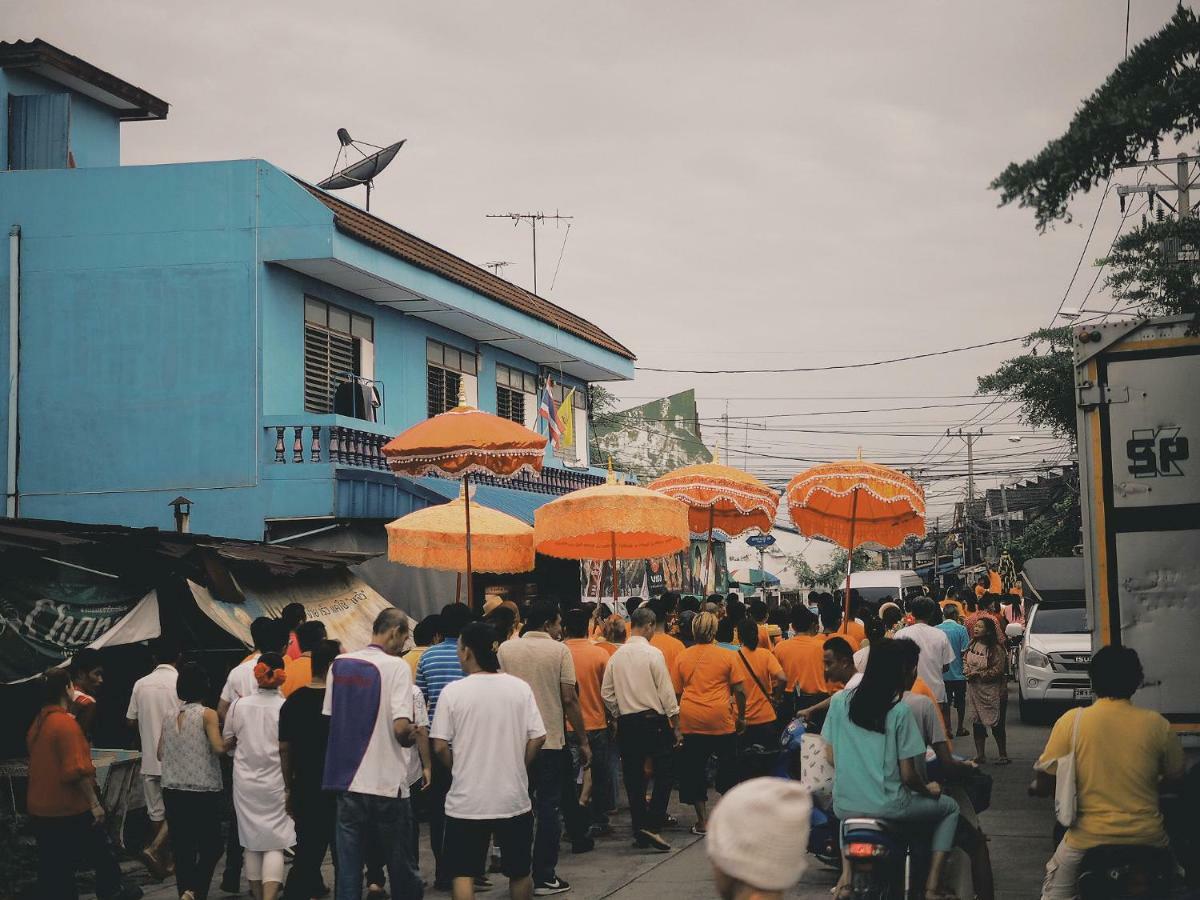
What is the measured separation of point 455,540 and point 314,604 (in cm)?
169

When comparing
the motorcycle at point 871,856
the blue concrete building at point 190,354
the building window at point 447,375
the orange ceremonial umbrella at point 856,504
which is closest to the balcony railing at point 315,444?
the blue concrete building at point 190,354

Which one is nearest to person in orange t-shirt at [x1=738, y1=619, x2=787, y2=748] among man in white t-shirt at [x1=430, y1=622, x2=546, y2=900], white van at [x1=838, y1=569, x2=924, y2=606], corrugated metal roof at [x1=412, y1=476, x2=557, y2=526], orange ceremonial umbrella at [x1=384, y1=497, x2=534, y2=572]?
orange ceremonial umbrella at [x1=384, y1=497, x2=534, y2=572]

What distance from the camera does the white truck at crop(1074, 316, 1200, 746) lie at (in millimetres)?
7797

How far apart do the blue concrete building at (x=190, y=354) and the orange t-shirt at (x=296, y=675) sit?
8.73 metres

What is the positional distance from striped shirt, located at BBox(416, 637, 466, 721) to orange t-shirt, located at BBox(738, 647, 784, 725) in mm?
3372

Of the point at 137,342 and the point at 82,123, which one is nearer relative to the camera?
the point at 137,342

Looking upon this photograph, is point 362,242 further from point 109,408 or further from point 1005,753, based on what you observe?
point 1005,753

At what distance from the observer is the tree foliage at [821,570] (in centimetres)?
7125

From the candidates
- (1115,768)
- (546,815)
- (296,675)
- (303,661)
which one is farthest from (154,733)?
(1115,768)

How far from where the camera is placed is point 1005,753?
1577 cm

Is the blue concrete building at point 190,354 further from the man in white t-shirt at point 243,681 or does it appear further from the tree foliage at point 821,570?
the tree foliage at point 821,570

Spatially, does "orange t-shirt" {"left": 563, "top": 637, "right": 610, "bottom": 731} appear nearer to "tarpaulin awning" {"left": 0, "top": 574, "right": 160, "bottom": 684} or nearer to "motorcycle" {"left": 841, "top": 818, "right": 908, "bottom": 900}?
"tarpaulin awning" {"left": 0, "top": 574, "right": 160, "bottom": 684}

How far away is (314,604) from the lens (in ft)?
46.9

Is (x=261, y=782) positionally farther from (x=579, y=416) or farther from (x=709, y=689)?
(x=579, y=416)
